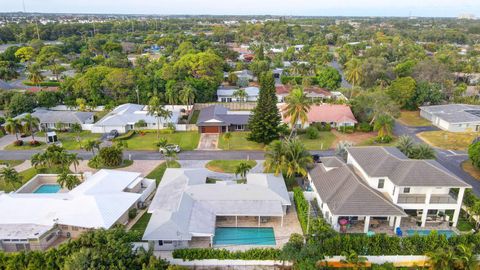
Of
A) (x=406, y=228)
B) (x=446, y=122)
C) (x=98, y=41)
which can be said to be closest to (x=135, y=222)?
(x=406, y=228)

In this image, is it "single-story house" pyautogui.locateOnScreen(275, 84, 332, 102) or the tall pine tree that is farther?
"single-story house" pyautogui.locateOnScreen(275, 84, 332, 102)

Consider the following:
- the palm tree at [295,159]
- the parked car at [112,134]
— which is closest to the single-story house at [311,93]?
the parked car at [112,134]

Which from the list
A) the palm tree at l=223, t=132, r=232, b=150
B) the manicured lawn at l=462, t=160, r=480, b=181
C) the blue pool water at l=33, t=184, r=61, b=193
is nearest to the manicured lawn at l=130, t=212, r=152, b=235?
the blue pool water at l=33, t=184, r=61, b=193

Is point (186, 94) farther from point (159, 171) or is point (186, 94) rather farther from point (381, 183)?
point (381, 183)

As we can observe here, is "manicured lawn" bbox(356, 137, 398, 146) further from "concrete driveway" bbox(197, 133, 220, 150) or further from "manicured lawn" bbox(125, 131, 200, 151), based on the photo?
"manicured lawn" bbox(125, 131, 200, 151)

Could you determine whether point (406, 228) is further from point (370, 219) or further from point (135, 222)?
point (135, 222)

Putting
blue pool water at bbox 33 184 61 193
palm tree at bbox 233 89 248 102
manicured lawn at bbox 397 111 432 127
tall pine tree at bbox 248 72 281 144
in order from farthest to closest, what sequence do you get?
1. palm tree at bbox 233 89 248 102
2. manicured lawn at bbox 397 111 432 127
3. tall pine tree at bbox 248 72 281 144
4. blue pool water at bbox 33 184 61 193
